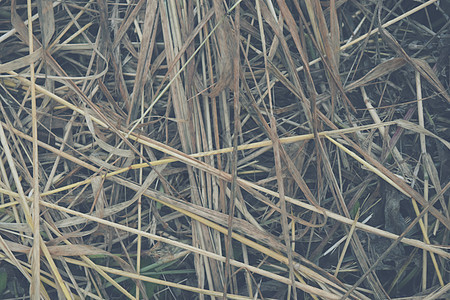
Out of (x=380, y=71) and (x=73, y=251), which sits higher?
(x=380, y=71)

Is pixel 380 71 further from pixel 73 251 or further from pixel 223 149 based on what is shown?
pixel 73 251

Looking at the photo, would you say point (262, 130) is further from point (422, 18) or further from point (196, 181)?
point (422, 18)

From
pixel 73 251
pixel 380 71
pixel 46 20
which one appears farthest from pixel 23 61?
pixel 380 71

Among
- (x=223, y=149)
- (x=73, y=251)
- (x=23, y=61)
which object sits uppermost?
(x=23, y=61)

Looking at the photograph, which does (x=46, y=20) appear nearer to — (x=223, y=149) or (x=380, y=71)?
(x=223, y=149)

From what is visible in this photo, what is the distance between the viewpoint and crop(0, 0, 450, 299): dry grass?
2.85ft

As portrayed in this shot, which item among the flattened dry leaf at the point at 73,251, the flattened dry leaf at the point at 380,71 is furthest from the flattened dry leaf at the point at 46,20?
the flattened dry leaf at the point at 380,71

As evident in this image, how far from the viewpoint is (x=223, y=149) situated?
33.9 inches

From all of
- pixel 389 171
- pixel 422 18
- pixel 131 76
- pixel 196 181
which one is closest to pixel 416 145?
pixel 389 171

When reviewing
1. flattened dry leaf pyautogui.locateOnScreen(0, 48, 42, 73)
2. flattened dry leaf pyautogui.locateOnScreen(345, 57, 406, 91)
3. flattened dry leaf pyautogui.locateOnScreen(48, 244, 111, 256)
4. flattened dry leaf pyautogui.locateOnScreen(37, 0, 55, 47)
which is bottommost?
flattened dry leaf pyautogui.locateOnScreen(48, 244, 111, 256)

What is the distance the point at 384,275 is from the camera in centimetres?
94

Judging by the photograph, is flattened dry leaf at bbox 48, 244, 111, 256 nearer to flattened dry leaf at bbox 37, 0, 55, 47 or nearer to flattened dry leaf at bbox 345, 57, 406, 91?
flattened dry leaf at bbox 37, 0, 55, 47

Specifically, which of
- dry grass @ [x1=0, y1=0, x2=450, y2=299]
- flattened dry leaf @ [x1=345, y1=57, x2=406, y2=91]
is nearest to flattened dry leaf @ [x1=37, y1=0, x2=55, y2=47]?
dry grass @ [x1=0, y1=0, x2=450, y2=299]

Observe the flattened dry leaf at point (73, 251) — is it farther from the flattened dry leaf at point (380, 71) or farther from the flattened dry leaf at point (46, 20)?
the flattened dry leaf at point (380, 71)
